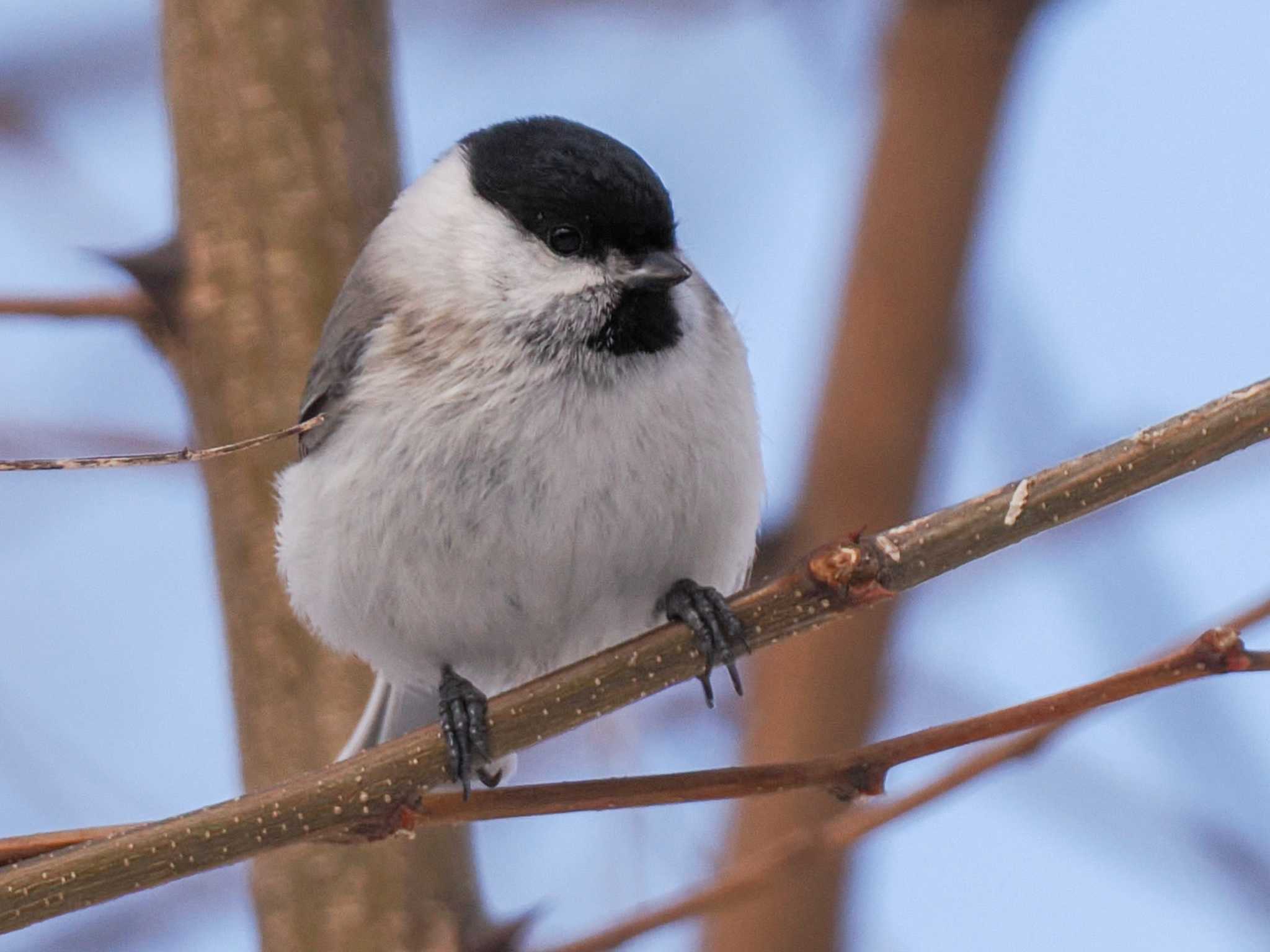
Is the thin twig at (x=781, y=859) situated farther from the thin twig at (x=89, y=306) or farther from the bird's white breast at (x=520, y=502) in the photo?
the thin twig at (x=89, y=306)

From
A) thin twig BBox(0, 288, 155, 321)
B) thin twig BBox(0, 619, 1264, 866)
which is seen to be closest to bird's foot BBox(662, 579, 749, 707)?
thin twig BBox(0, 619, 1264, 866)

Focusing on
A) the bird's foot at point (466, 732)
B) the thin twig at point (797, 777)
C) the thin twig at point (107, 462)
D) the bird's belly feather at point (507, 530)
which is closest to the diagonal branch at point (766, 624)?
the thin twig at point (797, 777)

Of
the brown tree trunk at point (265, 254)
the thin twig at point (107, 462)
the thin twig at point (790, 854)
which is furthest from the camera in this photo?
the brown tree trunk at point (265, 254)

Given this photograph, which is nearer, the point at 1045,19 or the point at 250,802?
the point at 250,802

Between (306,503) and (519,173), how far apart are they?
395 millimetres

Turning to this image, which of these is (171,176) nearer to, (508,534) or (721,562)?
(508,534)

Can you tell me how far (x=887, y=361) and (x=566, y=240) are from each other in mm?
404

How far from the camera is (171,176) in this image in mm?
1714

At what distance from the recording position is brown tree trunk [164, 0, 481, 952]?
1610 mm

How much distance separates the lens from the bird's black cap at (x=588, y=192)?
4.80 ft

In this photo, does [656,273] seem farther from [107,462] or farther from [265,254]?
[107,462]

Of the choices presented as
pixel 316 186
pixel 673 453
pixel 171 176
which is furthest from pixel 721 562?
pixel 171 176

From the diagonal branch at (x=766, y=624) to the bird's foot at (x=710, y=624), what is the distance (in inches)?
3.6

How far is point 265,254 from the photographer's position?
163 centimetres
